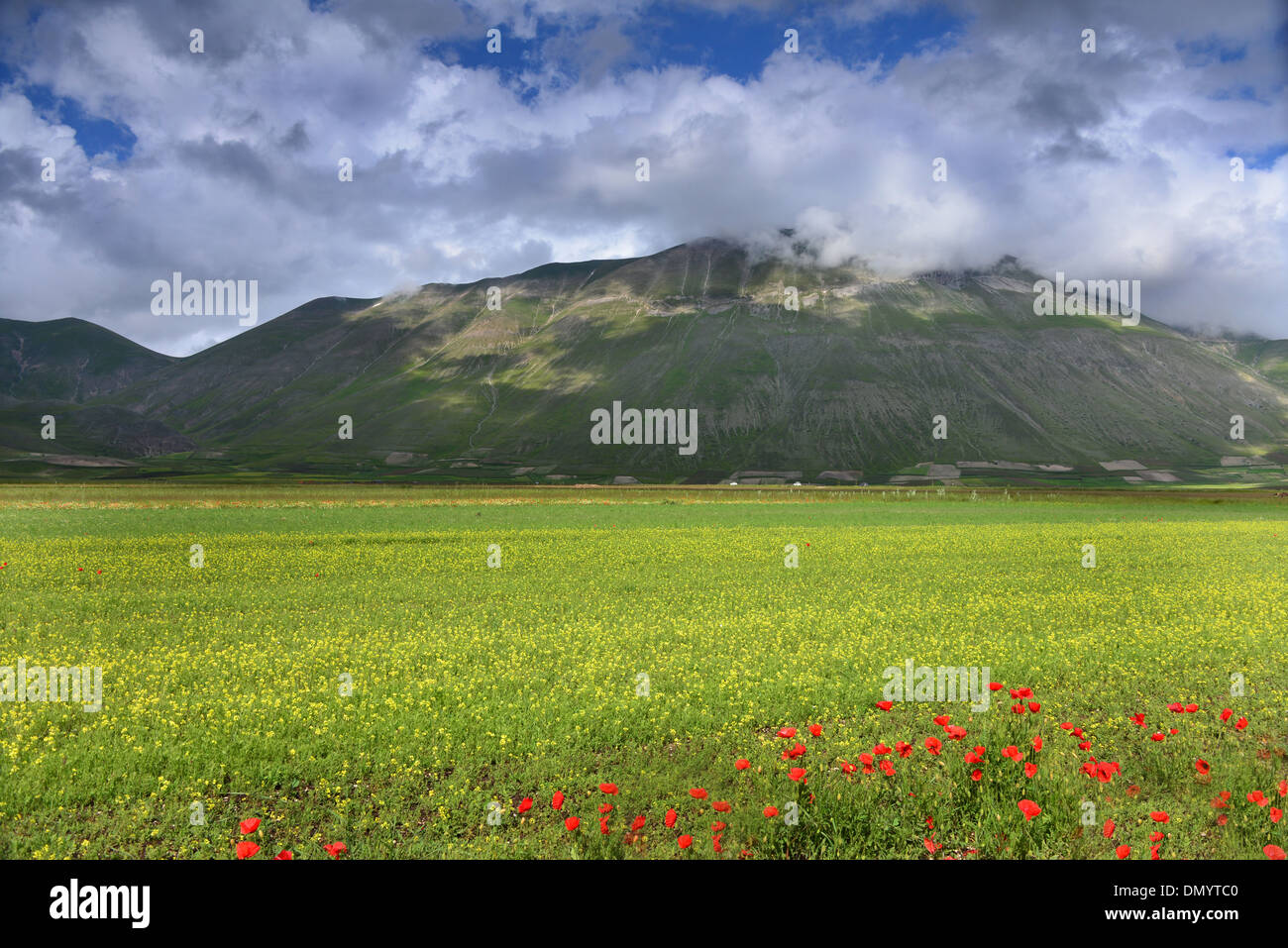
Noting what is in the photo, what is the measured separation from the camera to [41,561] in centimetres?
3288

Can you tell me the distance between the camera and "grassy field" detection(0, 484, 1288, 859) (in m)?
9.30

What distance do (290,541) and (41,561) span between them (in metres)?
11.9

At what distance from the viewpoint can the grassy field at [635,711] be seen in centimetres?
930

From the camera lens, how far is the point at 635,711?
44.1 feet
